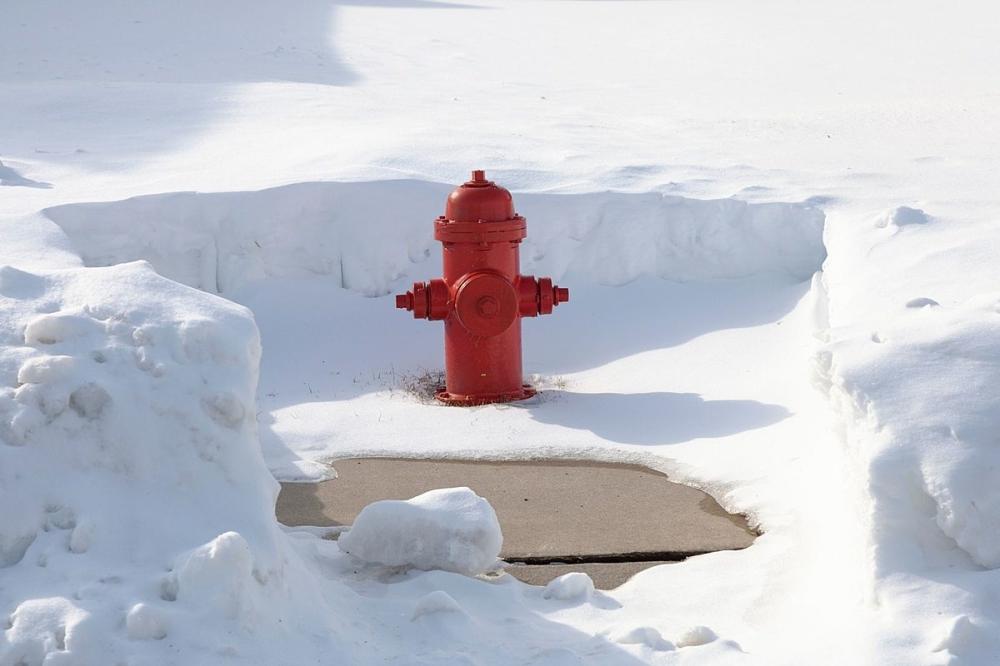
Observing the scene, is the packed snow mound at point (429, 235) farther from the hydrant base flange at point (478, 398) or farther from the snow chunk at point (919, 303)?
the snow chunk at point (919, 303)

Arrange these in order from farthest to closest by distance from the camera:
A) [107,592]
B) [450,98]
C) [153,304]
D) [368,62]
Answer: [368,62] < [450,98] < [153,304] < [107,592]

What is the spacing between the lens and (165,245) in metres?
6.60

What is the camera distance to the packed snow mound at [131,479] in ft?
8.96

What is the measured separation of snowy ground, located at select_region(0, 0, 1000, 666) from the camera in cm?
300

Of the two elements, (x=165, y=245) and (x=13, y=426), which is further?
(x=165, y=245)

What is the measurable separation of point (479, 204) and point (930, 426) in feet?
9.24

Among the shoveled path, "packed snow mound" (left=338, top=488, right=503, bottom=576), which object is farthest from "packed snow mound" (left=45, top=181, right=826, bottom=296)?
"packed snow mound" (left=338, top=488, right=503, bottom=576)

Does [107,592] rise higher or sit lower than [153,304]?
lower

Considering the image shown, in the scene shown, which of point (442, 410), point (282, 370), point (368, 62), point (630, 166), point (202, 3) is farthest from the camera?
point (202, 3)

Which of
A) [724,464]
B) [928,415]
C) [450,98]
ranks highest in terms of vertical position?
[450,98]

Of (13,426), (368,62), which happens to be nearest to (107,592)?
(13,426)

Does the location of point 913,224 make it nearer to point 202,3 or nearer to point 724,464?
point 724,464

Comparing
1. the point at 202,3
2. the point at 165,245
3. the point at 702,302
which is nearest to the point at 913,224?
the point at 702,302

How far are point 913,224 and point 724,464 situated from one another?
171 centimetres
